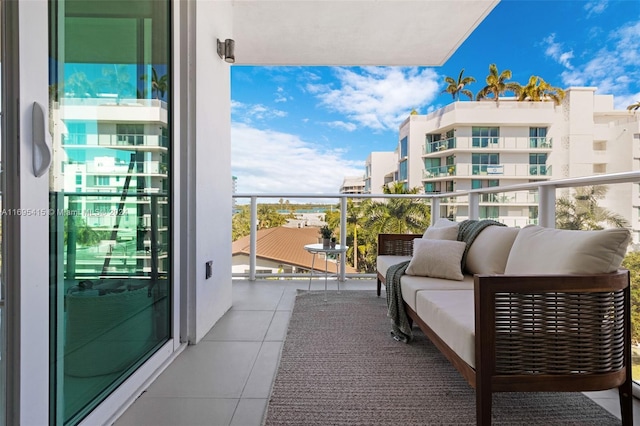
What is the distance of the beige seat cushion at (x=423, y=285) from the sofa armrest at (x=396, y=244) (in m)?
1.01

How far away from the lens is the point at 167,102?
208cm

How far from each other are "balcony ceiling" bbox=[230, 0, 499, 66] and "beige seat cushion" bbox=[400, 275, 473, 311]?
8.20ft

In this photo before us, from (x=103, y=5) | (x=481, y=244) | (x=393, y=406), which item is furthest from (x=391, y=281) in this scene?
(x=103, y=5)

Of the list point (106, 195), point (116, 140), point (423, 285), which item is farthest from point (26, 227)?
point (423, 285)

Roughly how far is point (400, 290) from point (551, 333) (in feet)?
3.67

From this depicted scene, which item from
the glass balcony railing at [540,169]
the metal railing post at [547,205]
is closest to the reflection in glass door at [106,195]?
the metal railing post at [547,205]

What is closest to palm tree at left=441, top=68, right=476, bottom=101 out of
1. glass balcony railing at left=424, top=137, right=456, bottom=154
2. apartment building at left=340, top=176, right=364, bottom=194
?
glass balcony railing at left=424, top=137, right=456, bottom=154

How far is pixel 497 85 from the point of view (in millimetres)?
32062

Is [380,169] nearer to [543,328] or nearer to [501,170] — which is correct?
[501,170]

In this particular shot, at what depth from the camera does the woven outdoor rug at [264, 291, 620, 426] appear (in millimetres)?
1474

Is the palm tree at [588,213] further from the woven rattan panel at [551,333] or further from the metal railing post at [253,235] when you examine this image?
the metal railing post at [253,235]

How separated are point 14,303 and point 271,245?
3486 mm

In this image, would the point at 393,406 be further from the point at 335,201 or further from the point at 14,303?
the point at 335,201

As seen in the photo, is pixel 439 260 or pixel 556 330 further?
pixel 439 260
